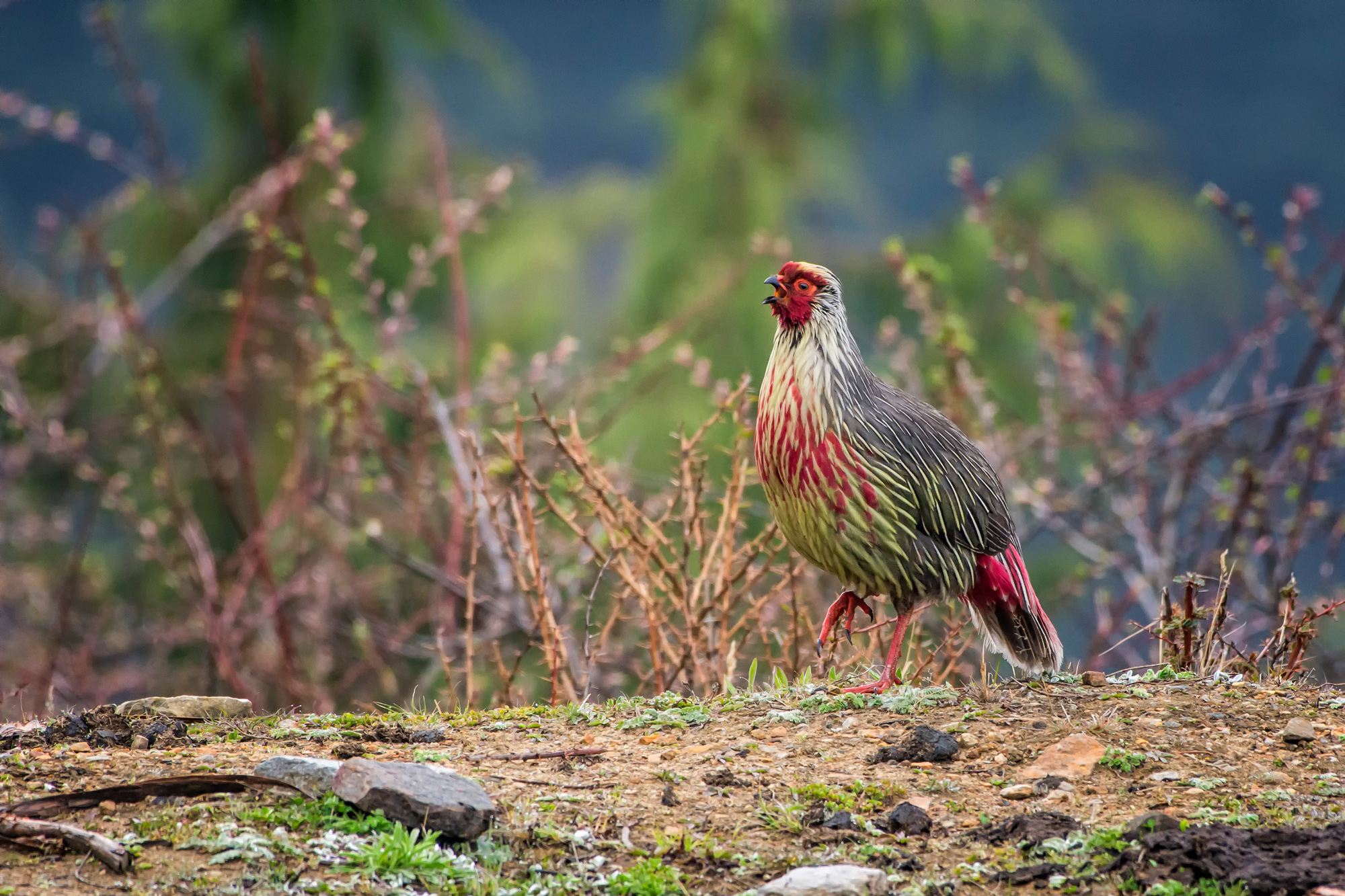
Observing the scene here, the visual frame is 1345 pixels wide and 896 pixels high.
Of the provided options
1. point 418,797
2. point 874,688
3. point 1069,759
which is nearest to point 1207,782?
point 1069,759

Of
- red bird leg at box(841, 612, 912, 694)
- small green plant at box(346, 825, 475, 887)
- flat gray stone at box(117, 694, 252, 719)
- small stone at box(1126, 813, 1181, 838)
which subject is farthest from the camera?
red bird leg at box(841, 612, 912, 694)

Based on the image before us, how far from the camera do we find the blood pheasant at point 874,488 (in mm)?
3977

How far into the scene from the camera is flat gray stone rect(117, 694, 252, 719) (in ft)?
12.4

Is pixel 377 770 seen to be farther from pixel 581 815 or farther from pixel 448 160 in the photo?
pixel 448 160

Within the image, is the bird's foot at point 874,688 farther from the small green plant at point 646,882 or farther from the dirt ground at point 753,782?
the small green plant at point 646,882

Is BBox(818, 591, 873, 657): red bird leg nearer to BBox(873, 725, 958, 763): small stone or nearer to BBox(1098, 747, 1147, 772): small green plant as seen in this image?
BBox(873, 725, 958, 763): small stone

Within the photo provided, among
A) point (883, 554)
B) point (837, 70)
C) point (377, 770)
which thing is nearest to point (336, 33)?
point (837, 70)

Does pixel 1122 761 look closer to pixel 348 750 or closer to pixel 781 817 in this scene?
pixel 781 817

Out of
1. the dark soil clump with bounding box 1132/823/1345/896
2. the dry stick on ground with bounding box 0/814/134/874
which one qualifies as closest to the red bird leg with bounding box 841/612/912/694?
the dark soil clump with bounding box 1132/823/1345/896

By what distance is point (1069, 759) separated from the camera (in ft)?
11.2

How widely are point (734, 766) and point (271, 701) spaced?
5800mm

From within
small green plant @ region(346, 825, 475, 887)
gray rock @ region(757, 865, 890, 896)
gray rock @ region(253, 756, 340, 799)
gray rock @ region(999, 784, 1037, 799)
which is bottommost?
gray rock @ region(757, 865, 890, 896)

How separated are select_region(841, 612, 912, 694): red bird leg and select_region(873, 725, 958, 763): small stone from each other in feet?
1.31

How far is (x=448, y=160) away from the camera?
12.0 meters
